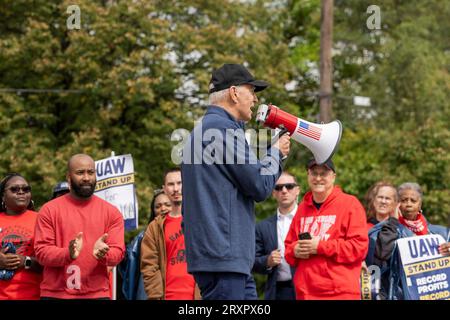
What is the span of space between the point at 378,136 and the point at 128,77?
7.81 meters

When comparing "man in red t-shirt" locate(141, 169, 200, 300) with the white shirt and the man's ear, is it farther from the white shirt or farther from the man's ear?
the man's ear

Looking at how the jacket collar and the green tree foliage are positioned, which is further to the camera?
the green tree foliage

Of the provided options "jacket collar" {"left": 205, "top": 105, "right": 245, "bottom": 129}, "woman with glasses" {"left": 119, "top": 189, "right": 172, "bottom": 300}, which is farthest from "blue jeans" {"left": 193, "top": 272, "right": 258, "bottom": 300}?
"woman with glasses" {"left": 119, "top": 189, "right": 172, "bottom": 300}

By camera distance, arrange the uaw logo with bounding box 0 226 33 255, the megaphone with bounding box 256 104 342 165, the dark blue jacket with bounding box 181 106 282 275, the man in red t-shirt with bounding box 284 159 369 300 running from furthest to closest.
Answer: the uaw logo with bounding box 0 226 33 255 < the man in red t-shirt with bounding box 284 159 369 300 < the megaphone with bounding box 256 104 342 165 < the dark blue jacket with bounding box 181 106 282 275

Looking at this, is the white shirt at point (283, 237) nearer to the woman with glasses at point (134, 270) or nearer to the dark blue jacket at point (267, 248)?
the dark blue jacket at point (267, 248)

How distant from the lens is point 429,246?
839 cm

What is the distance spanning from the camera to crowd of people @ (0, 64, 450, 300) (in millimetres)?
5488

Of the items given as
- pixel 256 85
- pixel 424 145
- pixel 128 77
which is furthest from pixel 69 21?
pixel 256 85

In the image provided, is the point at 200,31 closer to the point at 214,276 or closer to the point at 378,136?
the point at 378,136

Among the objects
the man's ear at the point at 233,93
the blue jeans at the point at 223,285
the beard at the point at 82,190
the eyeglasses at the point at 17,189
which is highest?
the man's ear at the point at 233,93

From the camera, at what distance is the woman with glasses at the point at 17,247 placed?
7688 millimetres

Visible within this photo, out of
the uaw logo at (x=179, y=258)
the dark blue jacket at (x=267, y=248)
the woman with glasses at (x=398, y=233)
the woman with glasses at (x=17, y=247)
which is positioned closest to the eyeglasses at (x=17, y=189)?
the woman with glasses at (x=17, y=247)
